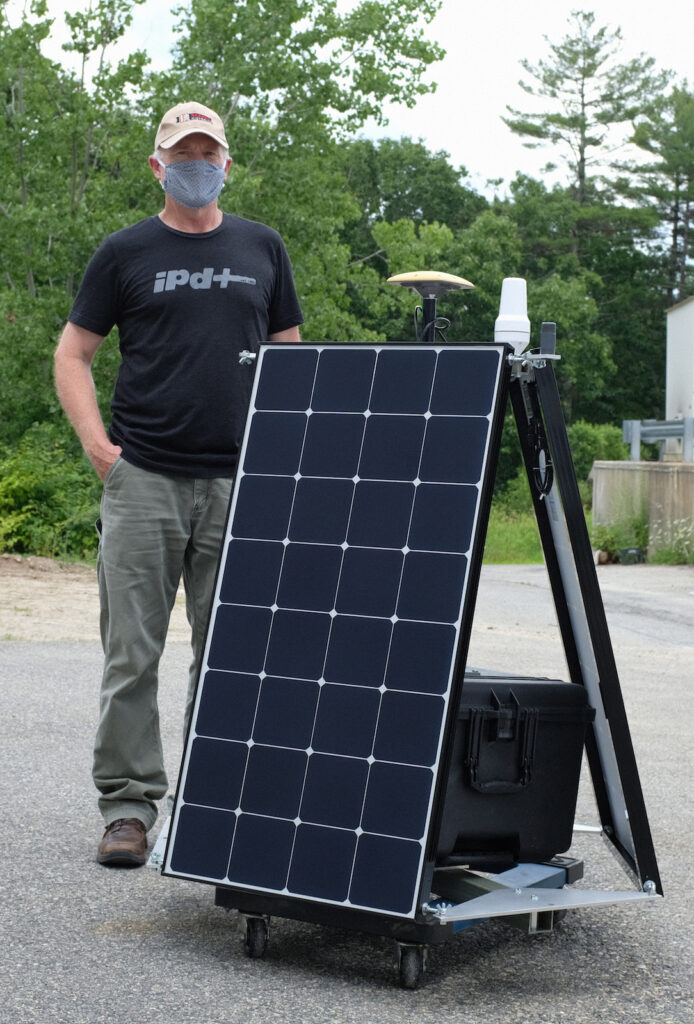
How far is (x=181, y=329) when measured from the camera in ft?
13.4

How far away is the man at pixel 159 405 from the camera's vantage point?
4.11 metres

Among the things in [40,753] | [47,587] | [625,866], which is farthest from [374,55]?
[625,866]

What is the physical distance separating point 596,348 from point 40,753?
50317mm

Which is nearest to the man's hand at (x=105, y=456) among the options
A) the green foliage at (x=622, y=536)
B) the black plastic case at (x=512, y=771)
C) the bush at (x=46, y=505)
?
the black plastic case at (x=512, y=771)

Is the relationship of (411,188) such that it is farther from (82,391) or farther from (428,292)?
(82,391)

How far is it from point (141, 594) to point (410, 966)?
152 centimetres

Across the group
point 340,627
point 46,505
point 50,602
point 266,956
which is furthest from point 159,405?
point 46,505

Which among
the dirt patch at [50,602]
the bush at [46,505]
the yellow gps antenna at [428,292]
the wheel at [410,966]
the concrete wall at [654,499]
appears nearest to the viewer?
the wheel at [410,966]

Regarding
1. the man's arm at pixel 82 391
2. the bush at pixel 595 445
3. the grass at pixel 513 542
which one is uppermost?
the bush at pixel 595 445

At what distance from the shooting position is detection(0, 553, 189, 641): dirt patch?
1030cm

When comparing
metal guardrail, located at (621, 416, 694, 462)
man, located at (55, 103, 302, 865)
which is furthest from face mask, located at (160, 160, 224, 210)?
metal guardrail, located at (621, 416, 694, 462)

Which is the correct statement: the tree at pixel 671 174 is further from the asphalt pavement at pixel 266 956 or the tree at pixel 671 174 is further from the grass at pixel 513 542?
the asphalt pavement at pixel 266 956

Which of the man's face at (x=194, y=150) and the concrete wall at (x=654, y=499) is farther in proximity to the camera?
the concrete wall at (x=654, y=499)

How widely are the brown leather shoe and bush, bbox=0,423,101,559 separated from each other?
37.2 feet
